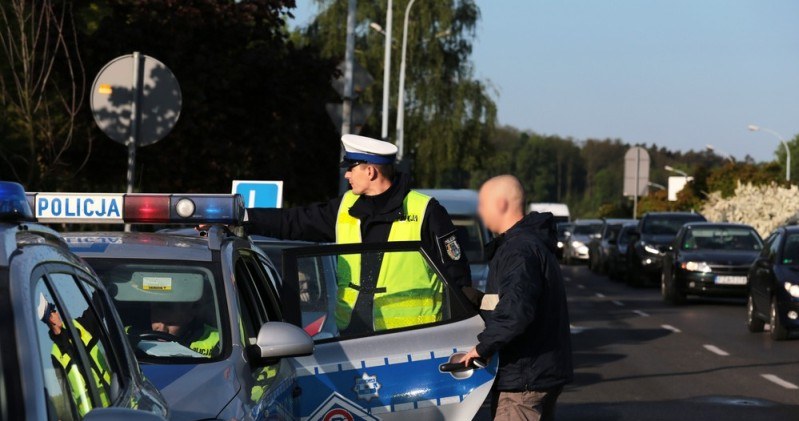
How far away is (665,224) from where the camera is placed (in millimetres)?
38219

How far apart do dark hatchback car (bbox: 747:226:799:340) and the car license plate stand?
6346 mm

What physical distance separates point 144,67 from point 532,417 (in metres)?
7.00

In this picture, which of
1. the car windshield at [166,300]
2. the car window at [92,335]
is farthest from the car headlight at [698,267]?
the car window at [92,335]

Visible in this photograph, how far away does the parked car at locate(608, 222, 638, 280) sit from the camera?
1586 inches

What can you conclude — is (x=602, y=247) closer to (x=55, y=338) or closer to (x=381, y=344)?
(x=381, y=344)

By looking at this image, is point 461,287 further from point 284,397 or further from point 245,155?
point 245,155

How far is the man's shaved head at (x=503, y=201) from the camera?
6.62 meters

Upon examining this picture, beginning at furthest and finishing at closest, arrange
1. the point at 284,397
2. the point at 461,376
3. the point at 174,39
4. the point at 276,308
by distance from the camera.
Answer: the point at 174,39 → the point at 276,308 → the point at 461,376 → the point at 284,397

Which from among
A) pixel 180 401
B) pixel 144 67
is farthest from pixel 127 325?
pixel 144 67

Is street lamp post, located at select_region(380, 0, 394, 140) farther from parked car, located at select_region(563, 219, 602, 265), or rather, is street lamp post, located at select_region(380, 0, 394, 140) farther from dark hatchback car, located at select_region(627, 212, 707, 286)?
parked car, located at select_region(563, 219, 602, 265)

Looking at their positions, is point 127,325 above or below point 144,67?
below

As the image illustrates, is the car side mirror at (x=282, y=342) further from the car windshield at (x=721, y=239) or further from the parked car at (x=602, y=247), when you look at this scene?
the parked car at (x=602, y=247)

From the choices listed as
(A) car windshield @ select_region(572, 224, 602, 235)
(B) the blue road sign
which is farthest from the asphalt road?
(A) car windshield @ select_region(572, 224, 602, 235)

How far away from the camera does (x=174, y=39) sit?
71.6ft
